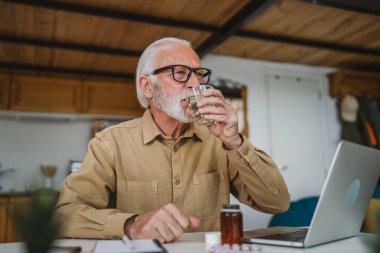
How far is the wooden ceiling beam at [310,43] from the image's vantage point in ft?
10.9

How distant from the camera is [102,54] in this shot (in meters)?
3.54

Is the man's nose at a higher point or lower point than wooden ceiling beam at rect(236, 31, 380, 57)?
lower

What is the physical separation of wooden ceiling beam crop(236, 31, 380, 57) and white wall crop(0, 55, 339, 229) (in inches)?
29.5

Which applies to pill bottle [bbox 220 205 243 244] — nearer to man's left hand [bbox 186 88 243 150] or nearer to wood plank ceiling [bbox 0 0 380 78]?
man's left hand [bbox 186 88 243 150]

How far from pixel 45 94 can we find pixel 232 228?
3.65m

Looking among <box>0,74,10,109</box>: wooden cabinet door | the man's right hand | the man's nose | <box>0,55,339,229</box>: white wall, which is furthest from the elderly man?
<box>0,74,10,109</box>: wooden cabinet door

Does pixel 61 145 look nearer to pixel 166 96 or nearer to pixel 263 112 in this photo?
pixel 263 112

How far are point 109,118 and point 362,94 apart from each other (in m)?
3.43

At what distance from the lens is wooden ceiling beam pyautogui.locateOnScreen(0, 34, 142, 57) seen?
10.1ft

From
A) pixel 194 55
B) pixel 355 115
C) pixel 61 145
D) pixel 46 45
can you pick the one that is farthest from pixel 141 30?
pixel 355 115

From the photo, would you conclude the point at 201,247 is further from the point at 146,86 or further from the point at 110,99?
the point at 110,99

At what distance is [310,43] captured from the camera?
359 centimetres

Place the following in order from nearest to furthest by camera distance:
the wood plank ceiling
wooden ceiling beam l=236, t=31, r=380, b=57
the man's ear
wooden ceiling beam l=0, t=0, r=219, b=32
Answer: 1. the man's ear
2. wooden ceiling beam l=0, t=0, r=219, b=32
3. the wood plank ceiling
4. wooden ceiling beam l=236, t=31, r=380, b=57

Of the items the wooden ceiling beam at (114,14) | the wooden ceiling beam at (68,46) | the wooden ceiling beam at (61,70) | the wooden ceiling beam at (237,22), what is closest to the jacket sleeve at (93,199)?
the wooden ceiling beam at (114,14)
